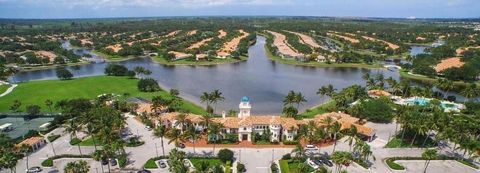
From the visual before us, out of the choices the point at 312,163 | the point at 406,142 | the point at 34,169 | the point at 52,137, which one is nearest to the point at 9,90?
the point at 52,137

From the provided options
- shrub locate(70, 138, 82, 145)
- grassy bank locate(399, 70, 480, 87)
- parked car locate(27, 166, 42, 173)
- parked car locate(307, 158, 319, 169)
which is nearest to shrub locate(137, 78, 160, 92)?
shrub locate(70, 138, 82, 145)

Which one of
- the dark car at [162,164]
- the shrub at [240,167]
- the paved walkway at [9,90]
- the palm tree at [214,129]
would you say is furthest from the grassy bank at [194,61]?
the shrub at [240,167]

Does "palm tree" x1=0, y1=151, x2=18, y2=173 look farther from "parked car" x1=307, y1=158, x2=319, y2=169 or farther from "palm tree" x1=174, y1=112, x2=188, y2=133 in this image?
"parked car" x1=307, y1=158, x2=319, y2=169

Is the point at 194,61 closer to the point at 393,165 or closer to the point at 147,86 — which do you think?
the point at 147,86

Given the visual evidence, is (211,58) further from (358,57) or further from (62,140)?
(62,140)

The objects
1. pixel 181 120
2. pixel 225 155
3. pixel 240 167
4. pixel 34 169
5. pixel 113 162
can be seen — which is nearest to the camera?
pixel 240 167

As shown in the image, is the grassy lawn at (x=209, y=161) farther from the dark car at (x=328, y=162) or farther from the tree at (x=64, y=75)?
the tree at (x=64, y=75)
